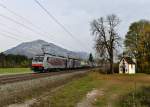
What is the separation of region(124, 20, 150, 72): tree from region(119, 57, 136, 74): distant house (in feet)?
12.6

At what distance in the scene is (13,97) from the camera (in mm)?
24016

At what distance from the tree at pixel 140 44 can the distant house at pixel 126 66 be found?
3825mm

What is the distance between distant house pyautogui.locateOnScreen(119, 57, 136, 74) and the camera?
106569 mm

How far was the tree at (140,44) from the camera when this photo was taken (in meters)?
97.8

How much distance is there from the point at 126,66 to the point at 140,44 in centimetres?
1407

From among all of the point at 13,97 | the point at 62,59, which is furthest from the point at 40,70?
the point at 13,97

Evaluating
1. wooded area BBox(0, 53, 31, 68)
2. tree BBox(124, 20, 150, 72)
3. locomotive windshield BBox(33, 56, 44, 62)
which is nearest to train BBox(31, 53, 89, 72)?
locomotive windshield BBox(33, 56, 44, 62)

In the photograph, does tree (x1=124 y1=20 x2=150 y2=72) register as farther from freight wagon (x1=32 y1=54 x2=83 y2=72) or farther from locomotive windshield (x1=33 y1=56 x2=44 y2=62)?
locomotive windshield (x1=33 y1=56 x2=44 y2=62)

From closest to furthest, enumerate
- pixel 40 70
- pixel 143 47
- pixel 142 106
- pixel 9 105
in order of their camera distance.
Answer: pixel 9 105 < pixel 142 106 < pixel 40 70 < pixel 143 47

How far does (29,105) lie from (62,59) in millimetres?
55668

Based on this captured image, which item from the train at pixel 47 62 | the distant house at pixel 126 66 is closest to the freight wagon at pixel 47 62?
the train at pixel 47 62

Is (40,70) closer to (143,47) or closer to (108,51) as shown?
(108,51)

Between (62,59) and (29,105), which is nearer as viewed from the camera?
(29,105)

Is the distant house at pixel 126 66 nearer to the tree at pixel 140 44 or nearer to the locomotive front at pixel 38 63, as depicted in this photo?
the tree at pixel 140 44
